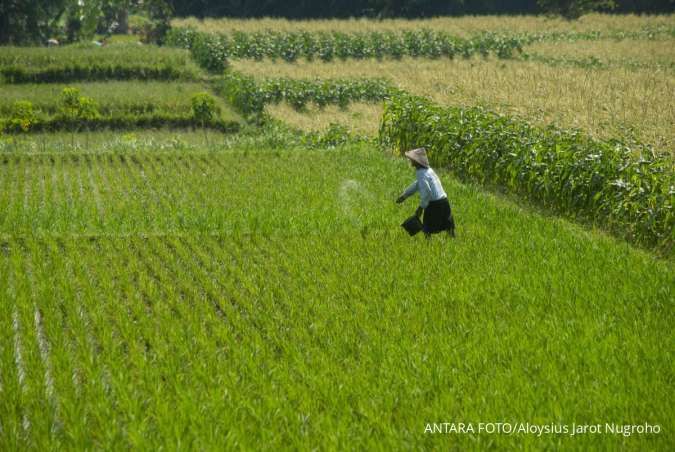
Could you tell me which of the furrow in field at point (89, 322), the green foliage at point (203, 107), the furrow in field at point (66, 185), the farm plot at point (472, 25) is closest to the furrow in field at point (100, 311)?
the furrow in field at point (89, 322)

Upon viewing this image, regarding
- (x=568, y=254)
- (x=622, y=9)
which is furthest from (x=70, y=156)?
(x=622, y=9)

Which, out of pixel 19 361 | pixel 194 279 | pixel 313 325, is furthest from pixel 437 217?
pixel 19 361

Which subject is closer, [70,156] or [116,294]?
[116,294]

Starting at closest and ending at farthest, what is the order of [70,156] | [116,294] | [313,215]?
[116,294], [313,215], [70,156]

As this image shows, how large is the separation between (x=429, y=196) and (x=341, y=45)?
87.5 feet

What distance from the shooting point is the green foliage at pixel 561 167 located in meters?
11.9

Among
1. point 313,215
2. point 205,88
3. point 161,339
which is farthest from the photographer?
point 205,88

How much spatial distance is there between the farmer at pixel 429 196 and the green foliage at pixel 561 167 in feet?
9.05

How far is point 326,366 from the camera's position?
7.05 meters

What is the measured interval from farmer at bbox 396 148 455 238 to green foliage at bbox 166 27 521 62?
23.9 metres

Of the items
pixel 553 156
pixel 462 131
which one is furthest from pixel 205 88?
pixel 553 156

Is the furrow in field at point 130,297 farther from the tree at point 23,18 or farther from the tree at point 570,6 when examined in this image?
the tree at point 570,6

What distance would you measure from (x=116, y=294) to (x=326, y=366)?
3.10 m

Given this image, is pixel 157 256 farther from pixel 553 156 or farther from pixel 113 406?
pixel 553 156
